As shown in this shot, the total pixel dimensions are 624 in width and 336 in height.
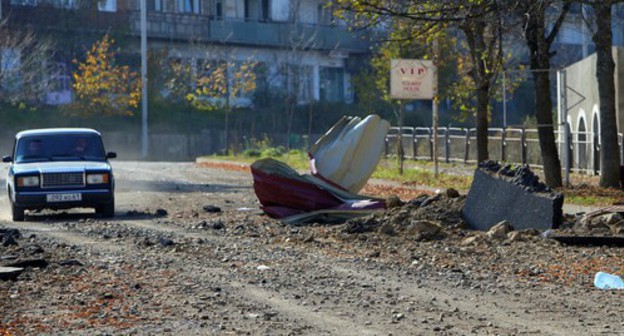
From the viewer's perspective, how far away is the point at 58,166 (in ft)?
75.0

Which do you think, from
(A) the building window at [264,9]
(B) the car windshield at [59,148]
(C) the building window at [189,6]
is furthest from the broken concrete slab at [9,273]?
(A) the building window at [264,9]

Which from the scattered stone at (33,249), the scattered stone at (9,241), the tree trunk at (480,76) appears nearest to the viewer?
the scattered stone at (33,249)

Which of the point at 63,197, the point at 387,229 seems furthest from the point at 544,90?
the point at 63,197

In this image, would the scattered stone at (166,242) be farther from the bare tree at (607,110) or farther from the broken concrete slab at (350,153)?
the bare tree at (607,110)

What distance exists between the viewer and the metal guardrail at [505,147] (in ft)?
113

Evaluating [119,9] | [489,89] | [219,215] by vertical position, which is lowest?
[219,215]

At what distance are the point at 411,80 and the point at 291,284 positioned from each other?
22.5m

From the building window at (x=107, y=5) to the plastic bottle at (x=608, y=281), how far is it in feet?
203

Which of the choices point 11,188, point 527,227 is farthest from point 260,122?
point 527,227

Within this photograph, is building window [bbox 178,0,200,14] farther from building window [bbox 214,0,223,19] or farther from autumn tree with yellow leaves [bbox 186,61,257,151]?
autumn tree with yellow leaves [bbox 186,61,257,151]

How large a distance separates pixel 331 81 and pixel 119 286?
231 ft

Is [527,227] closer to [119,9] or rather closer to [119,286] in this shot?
[119,286]

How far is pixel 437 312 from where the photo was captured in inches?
413

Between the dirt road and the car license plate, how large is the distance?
2067 mm
